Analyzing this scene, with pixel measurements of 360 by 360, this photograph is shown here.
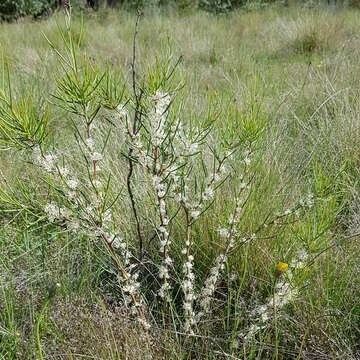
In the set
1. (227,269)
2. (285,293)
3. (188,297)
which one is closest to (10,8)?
(227,269)

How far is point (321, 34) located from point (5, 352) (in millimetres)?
4878

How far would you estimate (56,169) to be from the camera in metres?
0.94

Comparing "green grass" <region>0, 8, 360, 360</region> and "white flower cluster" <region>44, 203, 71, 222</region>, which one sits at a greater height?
"white flower cluster" <region>44, 203, 71, 222</region>

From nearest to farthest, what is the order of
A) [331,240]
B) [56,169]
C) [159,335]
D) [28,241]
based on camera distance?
[56,169] → [159,335] → [331,240] → [28,241]

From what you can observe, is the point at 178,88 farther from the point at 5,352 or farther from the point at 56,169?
the point at 5,352

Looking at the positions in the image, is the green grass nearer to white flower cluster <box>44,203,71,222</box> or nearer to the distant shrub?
white flower cluster <box>44,203,71,222</box>

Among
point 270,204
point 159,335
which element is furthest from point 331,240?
point 159,335

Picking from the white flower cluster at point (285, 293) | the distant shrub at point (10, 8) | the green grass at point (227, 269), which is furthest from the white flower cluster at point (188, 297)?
the distant shrub at point (10, 8)

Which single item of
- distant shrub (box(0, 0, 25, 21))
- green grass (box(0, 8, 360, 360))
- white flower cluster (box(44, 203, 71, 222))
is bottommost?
green grass (box(0, 8, 360, 360))

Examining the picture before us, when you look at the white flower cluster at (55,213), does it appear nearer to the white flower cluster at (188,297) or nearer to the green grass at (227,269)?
the green grass at (227,269)

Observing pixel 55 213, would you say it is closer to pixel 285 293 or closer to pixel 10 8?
pixel 285 293

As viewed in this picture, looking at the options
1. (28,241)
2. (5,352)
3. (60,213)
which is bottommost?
(5,352)

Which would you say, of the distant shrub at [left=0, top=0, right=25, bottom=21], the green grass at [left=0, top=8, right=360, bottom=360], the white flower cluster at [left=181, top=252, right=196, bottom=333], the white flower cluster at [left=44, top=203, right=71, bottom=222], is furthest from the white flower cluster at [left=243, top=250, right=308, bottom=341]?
the distant shrub at [left=0, top=0, right=25, bottom=21]

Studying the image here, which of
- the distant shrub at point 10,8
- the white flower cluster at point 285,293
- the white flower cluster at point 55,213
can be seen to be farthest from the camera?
the distant shrub at point 10,8
